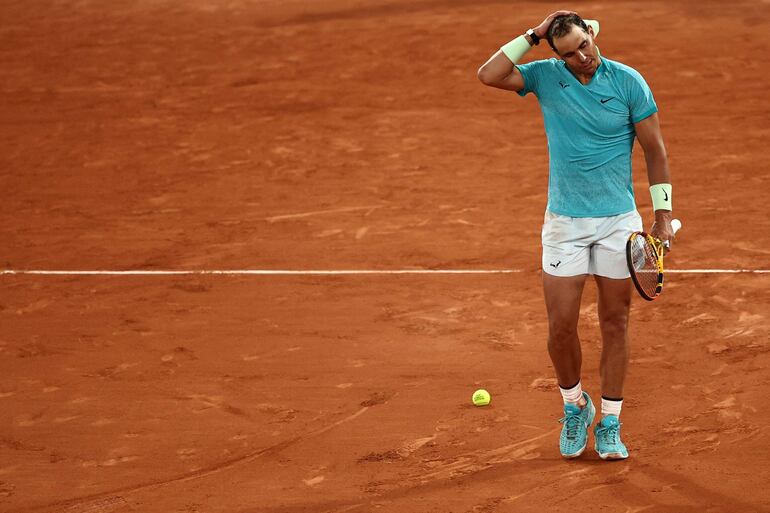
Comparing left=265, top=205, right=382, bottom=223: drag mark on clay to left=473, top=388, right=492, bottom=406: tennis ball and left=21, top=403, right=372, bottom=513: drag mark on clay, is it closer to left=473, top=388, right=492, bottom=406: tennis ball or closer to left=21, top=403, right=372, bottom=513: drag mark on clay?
left=473, top=388, right=492, bottom=406: tennis ball

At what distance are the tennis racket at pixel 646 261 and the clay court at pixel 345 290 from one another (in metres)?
1.00

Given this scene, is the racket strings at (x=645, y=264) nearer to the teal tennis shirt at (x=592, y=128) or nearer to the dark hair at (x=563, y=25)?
the teal tennis shirt at (x=592, y=128)

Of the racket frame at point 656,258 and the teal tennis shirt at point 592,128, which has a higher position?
the teal tennis shirt at point 592,128

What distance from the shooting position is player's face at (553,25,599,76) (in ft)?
18.0

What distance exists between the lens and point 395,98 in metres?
15.6

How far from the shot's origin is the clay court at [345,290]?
20.1 feet

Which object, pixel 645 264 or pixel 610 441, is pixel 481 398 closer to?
pixel 610 441

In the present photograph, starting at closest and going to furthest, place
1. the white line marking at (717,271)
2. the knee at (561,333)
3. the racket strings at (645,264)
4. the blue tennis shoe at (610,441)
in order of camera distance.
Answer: the racket strings at (645,264), the knee at (561,333), the blue tennis shoe at (610,441), the white line marking at (717,271)

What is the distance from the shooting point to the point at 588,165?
5.73 metres

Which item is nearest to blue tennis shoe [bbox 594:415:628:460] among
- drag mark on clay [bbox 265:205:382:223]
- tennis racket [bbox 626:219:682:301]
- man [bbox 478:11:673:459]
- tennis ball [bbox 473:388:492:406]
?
man [bbox 478:11:673:459]

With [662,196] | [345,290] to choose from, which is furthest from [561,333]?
[345,290]

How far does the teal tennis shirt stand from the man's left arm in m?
0.08

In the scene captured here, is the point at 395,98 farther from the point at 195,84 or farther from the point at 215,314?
the point at 215,314

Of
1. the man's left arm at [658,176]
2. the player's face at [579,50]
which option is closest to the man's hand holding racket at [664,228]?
the man's left arm at [658,176]
